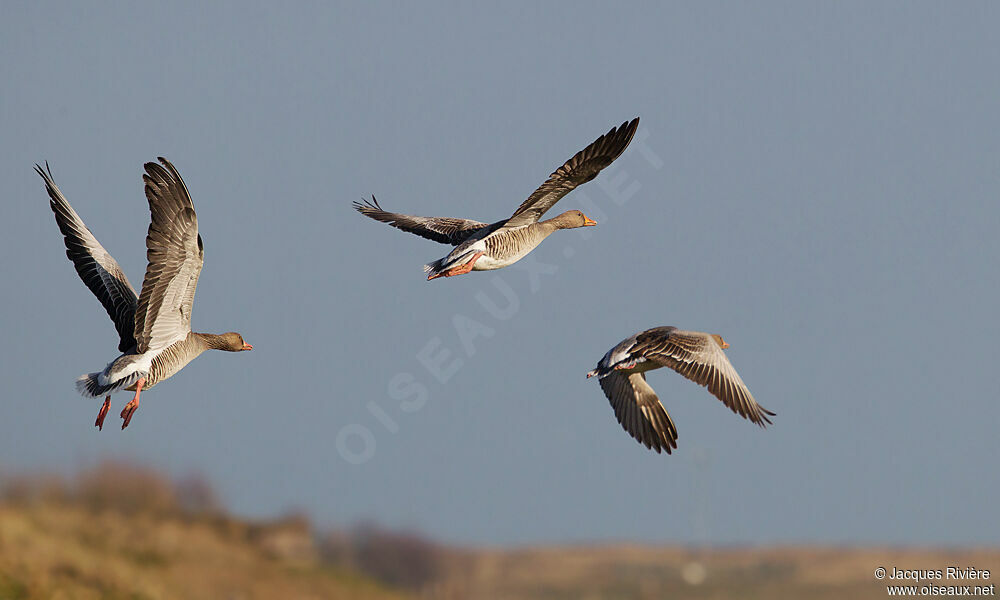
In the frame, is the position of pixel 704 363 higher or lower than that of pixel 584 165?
lower

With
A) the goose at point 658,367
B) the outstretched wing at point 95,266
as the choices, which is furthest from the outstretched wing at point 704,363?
the outstretched wing at point 95,266

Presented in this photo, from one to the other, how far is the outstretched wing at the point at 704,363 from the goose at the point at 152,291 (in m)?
5.38

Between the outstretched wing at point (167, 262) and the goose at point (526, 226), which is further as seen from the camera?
the goose at point (526, 226)

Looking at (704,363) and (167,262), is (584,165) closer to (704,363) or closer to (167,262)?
(704,363)

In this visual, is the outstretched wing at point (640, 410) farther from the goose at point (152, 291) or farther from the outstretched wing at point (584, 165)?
the goose at point (152, 291)

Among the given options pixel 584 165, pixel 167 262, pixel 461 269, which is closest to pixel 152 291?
pixel 167 262

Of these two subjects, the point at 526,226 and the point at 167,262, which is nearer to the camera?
the point at 167,262

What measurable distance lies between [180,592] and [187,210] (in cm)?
1590

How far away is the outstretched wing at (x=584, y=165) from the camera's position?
14875 mm

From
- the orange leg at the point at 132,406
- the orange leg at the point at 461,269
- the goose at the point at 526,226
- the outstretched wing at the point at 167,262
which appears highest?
the goose at the point at 526,226

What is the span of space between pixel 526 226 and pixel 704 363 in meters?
4.25

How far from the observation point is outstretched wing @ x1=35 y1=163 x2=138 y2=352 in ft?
51.2

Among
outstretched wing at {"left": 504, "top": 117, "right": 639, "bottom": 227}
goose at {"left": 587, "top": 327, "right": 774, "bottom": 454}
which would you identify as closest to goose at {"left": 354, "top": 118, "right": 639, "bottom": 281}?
outstretched wing at {"left": 504, "top": 117, "right": 639, "bottom": 227}

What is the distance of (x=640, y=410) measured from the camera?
15.2 meters
